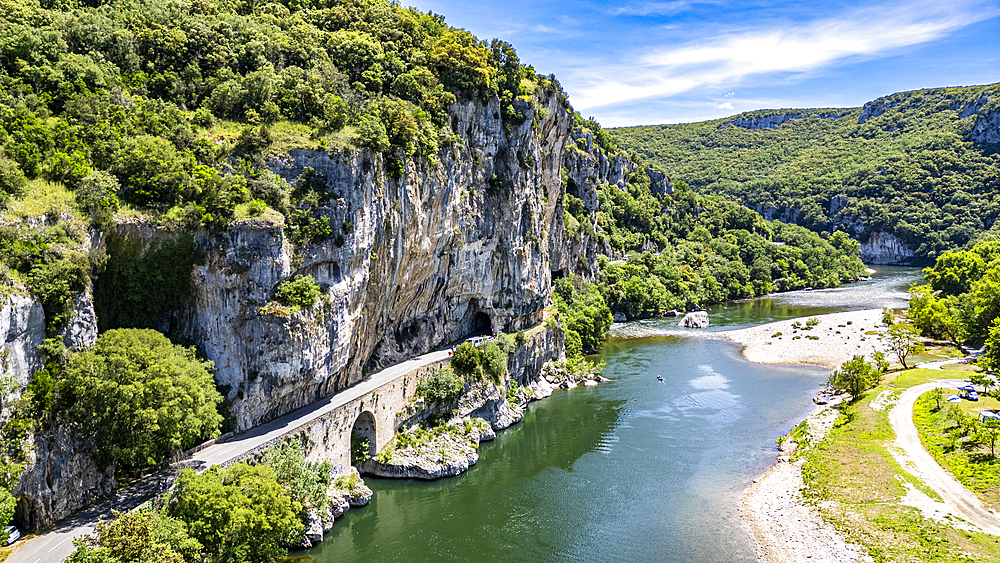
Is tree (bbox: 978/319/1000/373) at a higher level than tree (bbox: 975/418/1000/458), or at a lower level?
higher

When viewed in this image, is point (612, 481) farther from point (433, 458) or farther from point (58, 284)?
point (58, 284)

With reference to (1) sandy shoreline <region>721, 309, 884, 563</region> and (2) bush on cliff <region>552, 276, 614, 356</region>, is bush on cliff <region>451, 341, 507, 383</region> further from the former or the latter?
(1) sandy shoreline <region>721, 309, 884, 563</region>

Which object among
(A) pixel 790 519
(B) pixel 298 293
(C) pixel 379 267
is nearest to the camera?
(B) pixel 298 293

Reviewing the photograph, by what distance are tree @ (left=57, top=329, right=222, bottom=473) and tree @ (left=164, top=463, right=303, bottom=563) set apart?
7.30ft

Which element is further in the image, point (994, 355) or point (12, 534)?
point (994, 355)

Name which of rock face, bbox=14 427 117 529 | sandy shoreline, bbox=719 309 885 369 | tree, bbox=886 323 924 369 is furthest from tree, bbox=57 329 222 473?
tree, bbox=886 323 924 369

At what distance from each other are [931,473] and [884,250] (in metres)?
142

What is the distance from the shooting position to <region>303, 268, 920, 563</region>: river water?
3105cm

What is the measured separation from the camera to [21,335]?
928 inches

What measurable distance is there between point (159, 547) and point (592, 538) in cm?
2066

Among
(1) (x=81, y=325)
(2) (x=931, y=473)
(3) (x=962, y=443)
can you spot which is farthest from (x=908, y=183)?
(1) (x=81, y=325)

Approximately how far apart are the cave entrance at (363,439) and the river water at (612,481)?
1.67m

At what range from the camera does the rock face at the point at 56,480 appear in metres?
23.3

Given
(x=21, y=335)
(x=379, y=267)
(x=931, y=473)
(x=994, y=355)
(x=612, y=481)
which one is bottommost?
(x=612, y=481)
